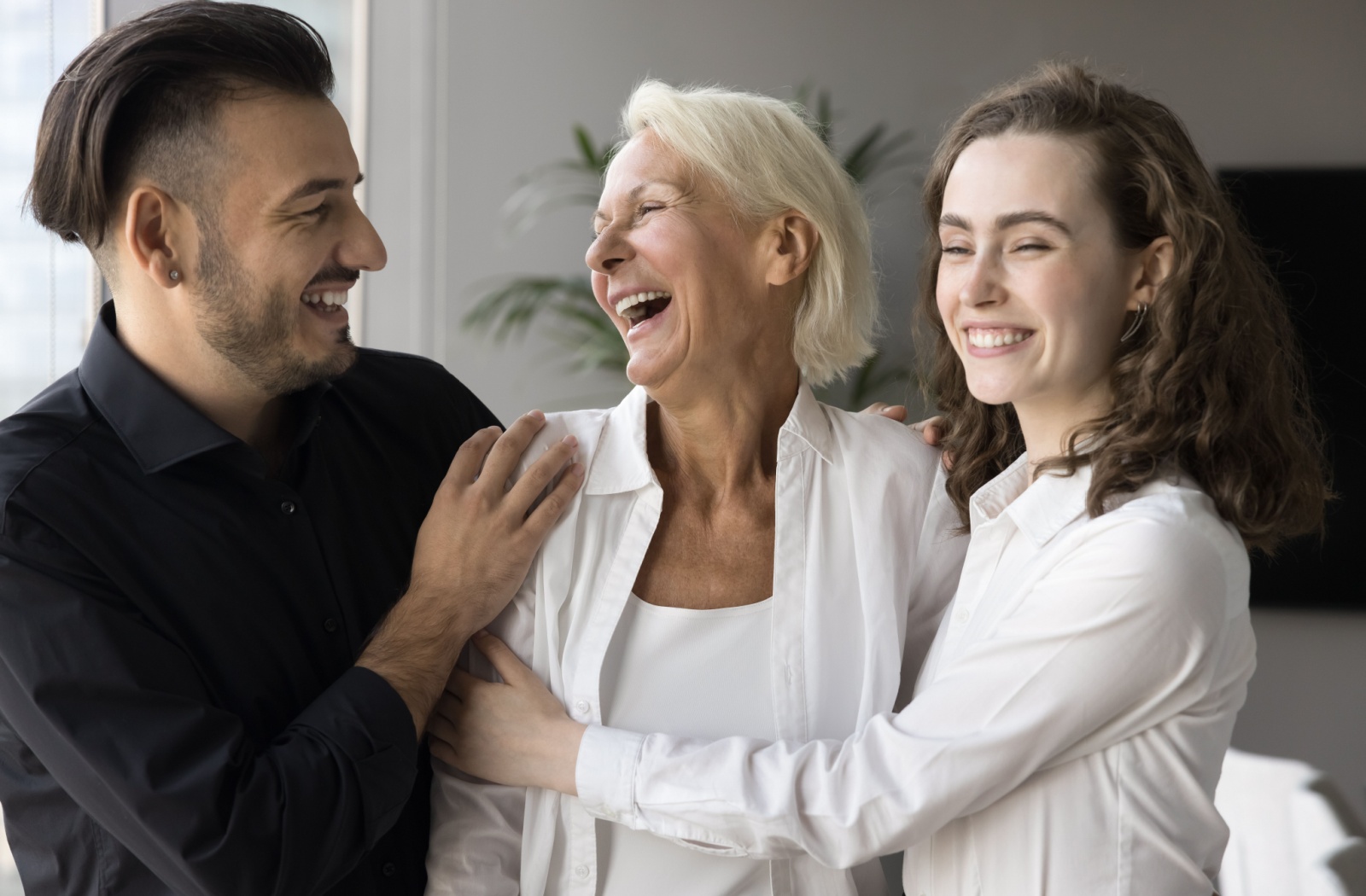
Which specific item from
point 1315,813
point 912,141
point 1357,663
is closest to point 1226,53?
point 912,141

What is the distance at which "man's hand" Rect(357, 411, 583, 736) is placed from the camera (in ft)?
4.89

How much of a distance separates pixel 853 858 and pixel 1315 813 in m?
1.34

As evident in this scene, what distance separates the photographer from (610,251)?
1.71 meters

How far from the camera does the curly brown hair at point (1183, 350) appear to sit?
134 cm

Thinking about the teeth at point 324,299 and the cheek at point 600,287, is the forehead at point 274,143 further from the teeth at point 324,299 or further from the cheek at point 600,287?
the cheek at point 600,287

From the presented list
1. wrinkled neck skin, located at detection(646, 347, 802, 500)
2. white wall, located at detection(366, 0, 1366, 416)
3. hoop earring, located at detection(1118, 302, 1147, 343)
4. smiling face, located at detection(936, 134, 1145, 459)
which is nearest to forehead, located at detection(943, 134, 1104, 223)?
smiling face, located at detection(936, 134, 1145, 459)

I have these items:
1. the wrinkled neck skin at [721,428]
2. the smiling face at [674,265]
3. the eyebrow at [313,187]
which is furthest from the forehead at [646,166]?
the eyebrow at [313,187]

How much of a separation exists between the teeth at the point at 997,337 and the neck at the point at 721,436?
0.44 metres

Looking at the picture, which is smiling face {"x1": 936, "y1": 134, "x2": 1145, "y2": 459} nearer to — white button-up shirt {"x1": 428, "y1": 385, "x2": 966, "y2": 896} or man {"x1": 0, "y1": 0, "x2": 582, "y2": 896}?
white button-up shirt {"x1": 428, "y1": 385, "x2": 966, "y2": 896}

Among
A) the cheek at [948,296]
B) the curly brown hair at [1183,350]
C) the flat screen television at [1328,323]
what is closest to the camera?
the curly brown hair at [1183,350]

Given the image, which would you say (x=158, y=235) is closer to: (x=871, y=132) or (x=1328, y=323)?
(x=871, y=132)

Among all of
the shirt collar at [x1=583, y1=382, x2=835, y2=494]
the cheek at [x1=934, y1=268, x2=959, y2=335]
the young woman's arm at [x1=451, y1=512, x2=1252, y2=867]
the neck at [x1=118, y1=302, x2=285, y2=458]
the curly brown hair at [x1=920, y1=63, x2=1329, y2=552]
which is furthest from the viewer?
the shirt collar at [x1=583, y1=382, x2=835, y2=494]

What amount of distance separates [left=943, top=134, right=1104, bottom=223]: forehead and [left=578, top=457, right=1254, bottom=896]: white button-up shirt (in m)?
0.31

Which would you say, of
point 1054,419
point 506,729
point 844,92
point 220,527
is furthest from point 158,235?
point 844,92
